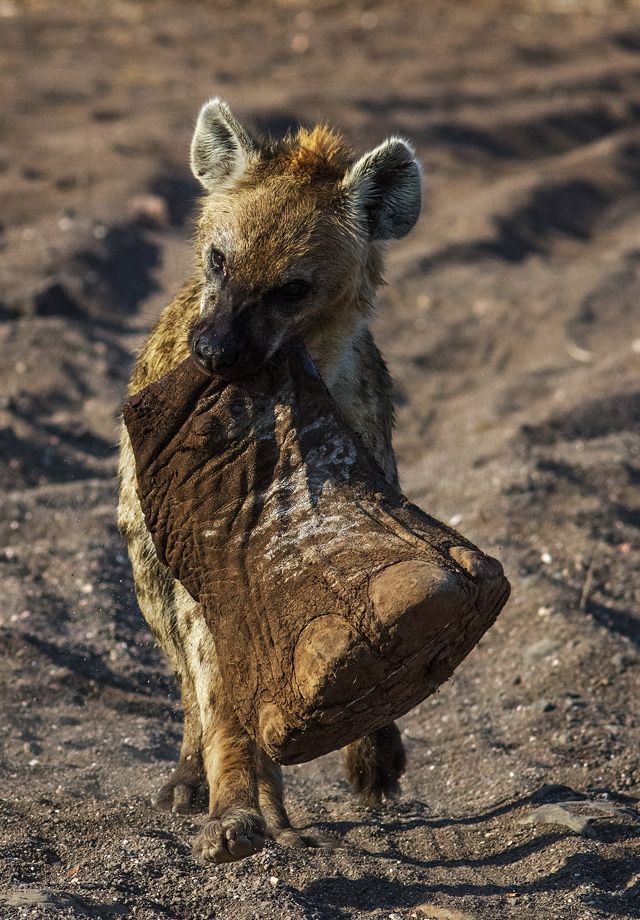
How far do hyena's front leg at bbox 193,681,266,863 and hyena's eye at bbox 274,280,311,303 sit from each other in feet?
3.75

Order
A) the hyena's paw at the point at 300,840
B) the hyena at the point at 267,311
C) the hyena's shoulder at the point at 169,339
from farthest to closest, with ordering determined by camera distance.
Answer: the hyena's shoulder at the point at 169,339
the hyena's paw at the point at 300,840
the hyena at the point at 267,311

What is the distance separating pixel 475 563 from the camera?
3.08 metres

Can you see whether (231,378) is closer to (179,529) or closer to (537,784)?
(179,529)

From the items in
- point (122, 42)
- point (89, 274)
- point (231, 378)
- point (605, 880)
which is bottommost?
point (605, 880)

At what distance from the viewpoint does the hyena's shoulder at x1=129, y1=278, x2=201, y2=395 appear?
4.10m

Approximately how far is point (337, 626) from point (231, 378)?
790 mm

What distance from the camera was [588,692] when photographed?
5.15 m

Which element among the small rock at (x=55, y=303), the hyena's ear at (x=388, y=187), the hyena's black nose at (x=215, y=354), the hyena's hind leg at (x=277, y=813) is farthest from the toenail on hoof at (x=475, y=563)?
the small rock at (x=55, y=303)

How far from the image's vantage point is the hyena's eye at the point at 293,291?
13.1 ft

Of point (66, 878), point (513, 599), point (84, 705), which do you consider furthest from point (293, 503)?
point (513, 599)

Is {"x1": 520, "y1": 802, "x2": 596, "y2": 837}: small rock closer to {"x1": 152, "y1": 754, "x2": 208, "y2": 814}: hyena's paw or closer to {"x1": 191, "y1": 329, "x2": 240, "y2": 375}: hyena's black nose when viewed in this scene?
{"x1": 152, "y1": 754, "x2": 208, "y2": 814}: hyena's paw

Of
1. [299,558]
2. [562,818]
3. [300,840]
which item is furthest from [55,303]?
[299,558]

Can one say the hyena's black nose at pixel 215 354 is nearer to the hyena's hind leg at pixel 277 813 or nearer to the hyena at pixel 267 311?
the hyena at pixel 267 311

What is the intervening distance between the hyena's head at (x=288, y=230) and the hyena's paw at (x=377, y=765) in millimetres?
1313
